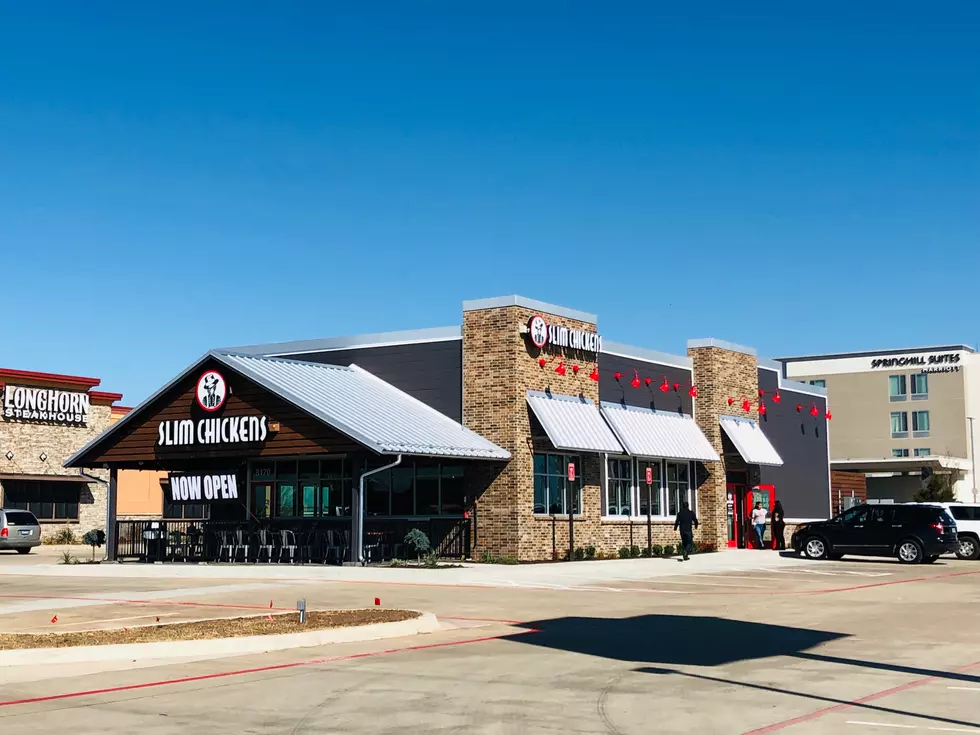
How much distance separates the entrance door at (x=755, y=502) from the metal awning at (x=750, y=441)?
1177 millimetres

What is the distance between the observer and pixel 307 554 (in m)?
32.9

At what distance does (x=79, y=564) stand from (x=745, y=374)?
958 inches

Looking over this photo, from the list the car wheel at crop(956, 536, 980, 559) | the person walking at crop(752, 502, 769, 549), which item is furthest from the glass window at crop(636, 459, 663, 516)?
the car wheel at crop(956, 536, 980, 559)

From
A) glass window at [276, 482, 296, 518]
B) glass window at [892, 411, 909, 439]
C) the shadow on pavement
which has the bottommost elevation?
the shadow on pavement

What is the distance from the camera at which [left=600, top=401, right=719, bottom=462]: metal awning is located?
1494 inches

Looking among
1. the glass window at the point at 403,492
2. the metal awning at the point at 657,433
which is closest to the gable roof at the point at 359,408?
the glass window at the point at 403,492

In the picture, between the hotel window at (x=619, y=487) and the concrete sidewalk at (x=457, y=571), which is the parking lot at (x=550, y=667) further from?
the hotel window at (x=619, y=487)

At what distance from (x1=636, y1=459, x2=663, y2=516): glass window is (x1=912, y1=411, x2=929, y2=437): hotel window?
216ft

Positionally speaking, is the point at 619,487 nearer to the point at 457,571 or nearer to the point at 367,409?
the point at 367,409

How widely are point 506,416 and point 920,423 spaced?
74.7m

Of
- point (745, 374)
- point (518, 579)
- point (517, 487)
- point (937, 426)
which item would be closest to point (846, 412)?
point (937, 426)

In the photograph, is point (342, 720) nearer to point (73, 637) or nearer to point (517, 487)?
point (73, 637)

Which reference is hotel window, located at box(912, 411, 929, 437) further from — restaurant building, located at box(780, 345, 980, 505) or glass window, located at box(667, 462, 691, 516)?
glass window, located at box(667, 462, 691, 516)

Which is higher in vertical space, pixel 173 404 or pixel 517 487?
pixel 173 404
